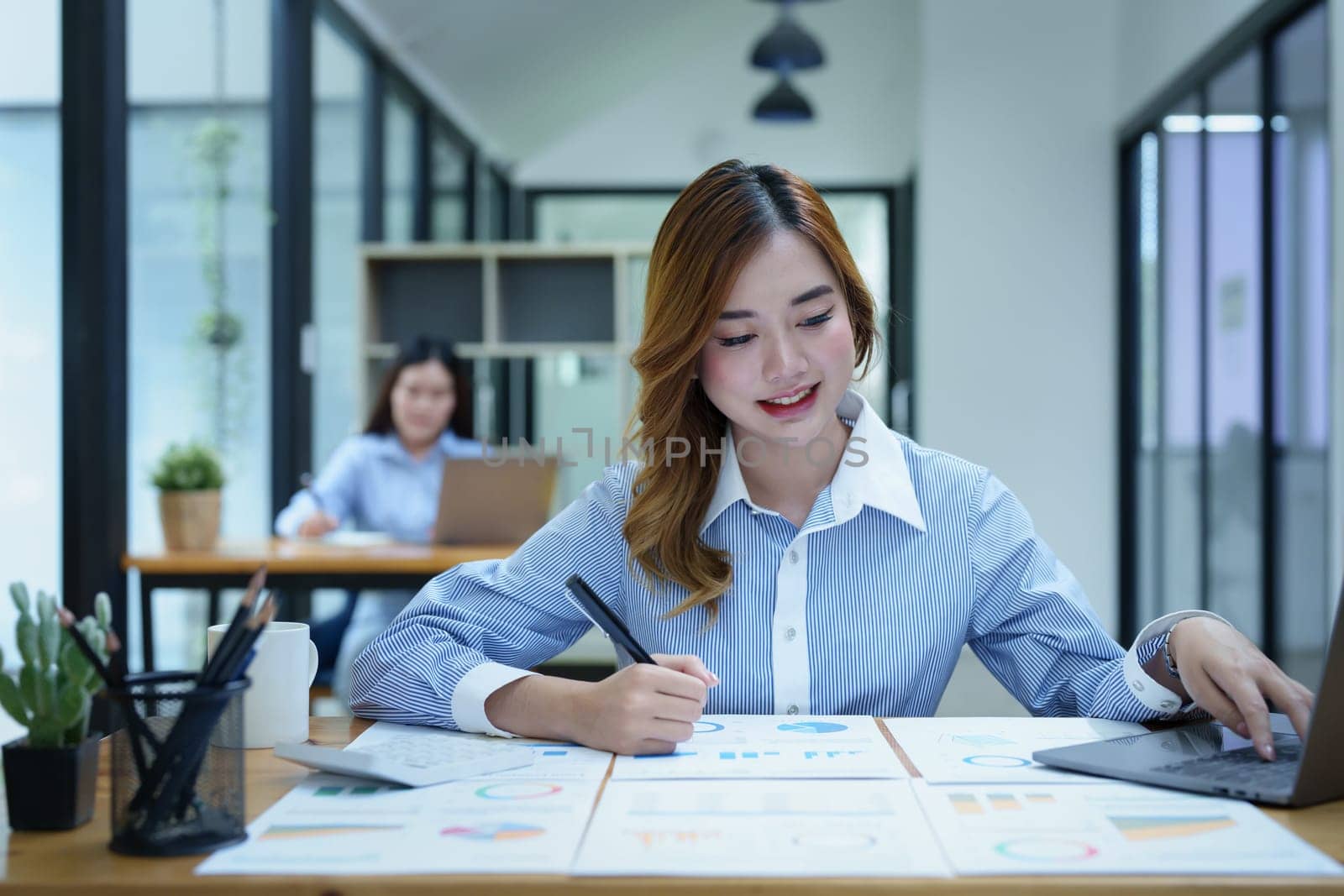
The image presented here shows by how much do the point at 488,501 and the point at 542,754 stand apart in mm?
2213

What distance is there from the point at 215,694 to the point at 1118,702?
0.87 metres

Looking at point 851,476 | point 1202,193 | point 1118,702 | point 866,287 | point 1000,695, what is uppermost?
point 1202,193

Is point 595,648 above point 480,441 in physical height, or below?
below

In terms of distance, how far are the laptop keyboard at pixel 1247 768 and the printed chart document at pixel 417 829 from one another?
1.61 ft

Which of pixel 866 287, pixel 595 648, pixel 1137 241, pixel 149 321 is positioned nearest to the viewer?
Result: pixel 866 287

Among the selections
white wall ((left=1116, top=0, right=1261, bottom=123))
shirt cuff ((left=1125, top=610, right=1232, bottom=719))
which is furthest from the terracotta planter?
white wall ((left=1116, top=0, right=1261, bottom=123))

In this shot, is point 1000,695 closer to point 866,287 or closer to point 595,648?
point 595,648

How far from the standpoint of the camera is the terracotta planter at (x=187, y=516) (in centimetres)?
318

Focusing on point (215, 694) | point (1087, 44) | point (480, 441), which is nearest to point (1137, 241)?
point (1087, 44)

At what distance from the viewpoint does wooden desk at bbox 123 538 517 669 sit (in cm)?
306

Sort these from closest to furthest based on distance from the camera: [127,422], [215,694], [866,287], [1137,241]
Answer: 1. [215,694]
2. [866,287]
3. [127,422]
4. [1137,241]

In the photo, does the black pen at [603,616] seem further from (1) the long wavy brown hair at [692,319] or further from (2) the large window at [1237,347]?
(2) the large window at [1237,347]

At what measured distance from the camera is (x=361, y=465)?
4.03 m

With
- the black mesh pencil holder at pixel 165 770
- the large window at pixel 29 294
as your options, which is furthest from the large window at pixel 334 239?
the black mesh pencil holder at pixel 165 770
